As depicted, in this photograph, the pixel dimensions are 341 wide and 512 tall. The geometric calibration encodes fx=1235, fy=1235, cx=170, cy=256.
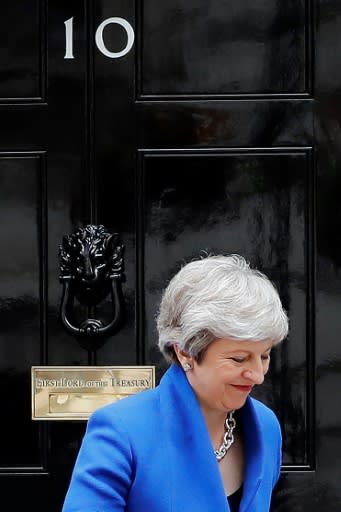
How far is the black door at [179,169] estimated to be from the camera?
384 cm

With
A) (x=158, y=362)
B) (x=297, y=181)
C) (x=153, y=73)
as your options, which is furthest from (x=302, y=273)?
(x=153, y=73)

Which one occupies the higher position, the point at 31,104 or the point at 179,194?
the point at 31,104

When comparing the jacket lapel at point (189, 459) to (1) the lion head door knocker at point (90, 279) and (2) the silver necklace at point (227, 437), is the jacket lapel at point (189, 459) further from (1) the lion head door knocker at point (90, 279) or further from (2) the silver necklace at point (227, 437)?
(1) the lion head door knocker at point (90, 279)

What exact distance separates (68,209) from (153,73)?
1.65 feet

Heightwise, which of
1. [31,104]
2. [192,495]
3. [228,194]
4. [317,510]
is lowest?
[317,510]

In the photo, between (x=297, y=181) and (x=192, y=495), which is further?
(x=297, y=181)

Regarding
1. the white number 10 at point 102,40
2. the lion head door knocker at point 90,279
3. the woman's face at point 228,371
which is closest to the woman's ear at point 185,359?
the woman's face at point 228,371

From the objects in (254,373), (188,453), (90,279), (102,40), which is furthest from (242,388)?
(102,40)

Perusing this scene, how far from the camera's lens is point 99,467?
2150 millimetres

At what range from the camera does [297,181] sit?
384 centimetres

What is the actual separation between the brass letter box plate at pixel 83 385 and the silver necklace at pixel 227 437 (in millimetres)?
1482

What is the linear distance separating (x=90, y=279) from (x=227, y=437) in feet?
4.90

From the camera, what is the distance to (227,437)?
7.77ft

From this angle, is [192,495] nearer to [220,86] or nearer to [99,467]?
[99,467]
